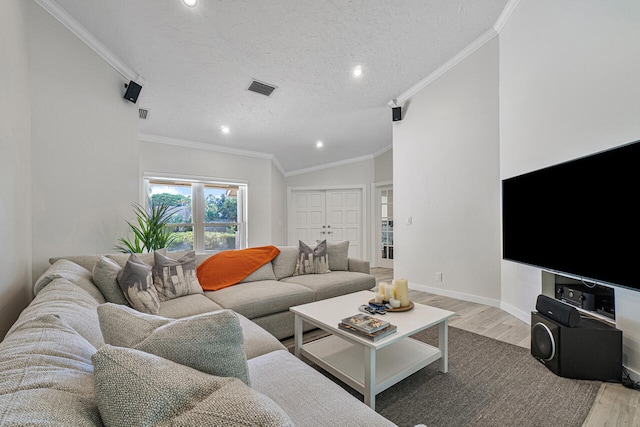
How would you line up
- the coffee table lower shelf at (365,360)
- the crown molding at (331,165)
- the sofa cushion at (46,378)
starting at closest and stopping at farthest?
the sofa cushion at (46,378), the coffee table lower shelf at (365,360), the crown molding at (331,165)

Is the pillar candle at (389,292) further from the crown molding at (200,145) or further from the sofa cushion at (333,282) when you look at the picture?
the crown molding at (200,145)

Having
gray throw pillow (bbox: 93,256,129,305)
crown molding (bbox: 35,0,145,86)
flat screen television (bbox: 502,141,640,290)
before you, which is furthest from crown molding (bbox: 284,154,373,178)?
gray throw pillow (bbox: 93,256,129,305)

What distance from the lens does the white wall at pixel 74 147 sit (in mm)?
2201

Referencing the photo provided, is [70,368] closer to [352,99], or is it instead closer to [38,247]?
[38,247]

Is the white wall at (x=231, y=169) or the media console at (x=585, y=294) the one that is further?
the white wall at (x=231, y=169)

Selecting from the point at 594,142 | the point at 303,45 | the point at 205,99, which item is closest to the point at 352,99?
the point at 303,45

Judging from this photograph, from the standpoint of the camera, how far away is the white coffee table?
1.55 meters

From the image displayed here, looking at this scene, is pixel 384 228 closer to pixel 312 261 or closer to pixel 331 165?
pixel 331 165

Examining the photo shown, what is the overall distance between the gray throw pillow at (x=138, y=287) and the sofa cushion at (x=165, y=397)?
5.13 feet

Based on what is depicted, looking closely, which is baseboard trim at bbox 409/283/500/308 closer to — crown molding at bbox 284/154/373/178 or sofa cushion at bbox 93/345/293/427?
crown molding at bbox 284/154/373/178

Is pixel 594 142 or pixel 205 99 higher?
pixel 205 99


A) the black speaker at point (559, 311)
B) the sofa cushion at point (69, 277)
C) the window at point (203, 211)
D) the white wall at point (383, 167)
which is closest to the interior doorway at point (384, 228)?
the white wall at point (383, 167)

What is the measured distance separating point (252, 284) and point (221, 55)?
2.41 meters

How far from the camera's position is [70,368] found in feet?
2.23
